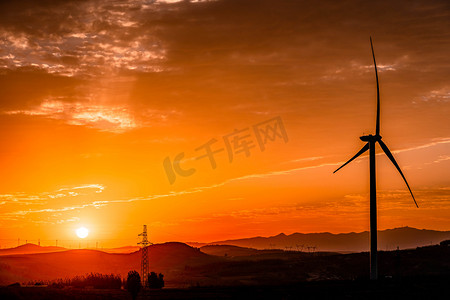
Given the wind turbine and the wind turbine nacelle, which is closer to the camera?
the wind turbine

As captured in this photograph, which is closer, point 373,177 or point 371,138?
point 373,177

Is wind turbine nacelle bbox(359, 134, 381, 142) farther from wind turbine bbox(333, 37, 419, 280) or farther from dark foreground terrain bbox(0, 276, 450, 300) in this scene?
dark foreground terrain bbox(0, 276, 450, 300)

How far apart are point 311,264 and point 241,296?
72833mm

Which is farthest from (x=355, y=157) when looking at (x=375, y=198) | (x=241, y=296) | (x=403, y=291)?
(x=241, y=296)

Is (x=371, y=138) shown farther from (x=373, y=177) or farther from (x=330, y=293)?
(x=330, y=293)

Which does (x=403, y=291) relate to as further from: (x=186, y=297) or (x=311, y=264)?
(x=311, y=264)

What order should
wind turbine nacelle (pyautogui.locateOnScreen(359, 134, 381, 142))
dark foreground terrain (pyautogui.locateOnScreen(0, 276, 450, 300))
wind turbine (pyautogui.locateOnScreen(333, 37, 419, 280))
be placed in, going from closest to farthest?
1. dark foreground terrain (pyautogui.locateOnScreen(0, 276, 450, 300))
2. wind turbine (pyautogui.locateOnScreen(333, 37, 419, 280))
3. wind turbine nacelle (pyautogui.locateOnScreen(359, 134, 381, 142))

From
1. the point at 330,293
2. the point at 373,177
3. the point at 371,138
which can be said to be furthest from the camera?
the point at 371,138

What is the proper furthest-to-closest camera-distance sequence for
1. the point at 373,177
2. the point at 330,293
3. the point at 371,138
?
the point at 371,138 < the point at 373,177 < the point at 330,293

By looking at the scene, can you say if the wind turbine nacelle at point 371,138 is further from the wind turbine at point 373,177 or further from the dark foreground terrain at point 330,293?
the dark foreground terrain at point 330,293

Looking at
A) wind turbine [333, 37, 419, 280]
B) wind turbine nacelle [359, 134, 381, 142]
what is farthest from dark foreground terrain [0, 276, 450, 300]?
wind turbine nacelle [359, 134, 381, 142]

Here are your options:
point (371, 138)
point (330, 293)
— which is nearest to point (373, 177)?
point (371, 138)

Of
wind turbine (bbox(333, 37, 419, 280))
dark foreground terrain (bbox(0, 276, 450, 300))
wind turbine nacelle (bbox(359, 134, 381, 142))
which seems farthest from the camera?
wind turbine nacelle (bbox(359, 134, 381, 142))

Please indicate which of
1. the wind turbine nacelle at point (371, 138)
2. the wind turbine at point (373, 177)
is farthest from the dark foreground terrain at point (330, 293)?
the wind turbine nacelle at point (371, 138)
